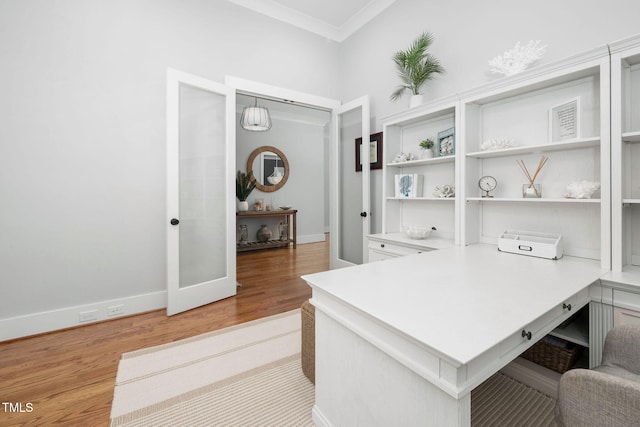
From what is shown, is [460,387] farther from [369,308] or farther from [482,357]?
[369,308]

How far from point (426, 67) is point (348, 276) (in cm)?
221

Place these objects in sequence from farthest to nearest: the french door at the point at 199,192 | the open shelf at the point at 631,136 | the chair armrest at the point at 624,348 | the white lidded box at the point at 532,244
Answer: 1. the french door at the point at 199,192
2. the white lidded box at the point at 532,244
3. the open shelf at the point at 631,136
4. the chair armrest at the point at 624,348

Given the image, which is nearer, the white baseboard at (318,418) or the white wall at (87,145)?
the white baseboard at (318,418)

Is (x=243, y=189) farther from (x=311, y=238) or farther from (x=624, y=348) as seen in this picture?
(x=624, y=348)

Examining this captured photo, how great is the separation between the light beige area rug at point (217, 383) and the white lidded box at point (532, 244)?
1.57 m

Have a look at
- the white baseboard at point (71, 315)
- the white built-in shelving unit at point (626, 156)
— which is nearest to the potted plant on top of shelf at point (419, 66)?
the white built-in shelving unit at point (626, 156)

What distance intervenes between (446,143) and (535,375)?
1.74 m

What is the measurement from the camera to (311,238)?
6867 millimetres

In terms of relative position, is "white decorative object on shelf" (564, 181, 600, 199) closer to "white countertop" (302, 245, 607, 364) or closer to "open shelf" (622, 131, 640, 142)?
"open shelf" (622, 131, 640, 142)

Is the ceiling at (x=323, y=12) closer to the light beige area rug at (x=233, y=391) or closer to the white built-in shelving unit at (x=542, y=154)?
the white built-in shelving unit at (x=542, y=154)

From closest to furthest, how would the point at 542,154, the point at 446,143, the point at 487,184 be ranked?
1. the point at 542,154
2. the point at 487,184
3. the point at 446,143

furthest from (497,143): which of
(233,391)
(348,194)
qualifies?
(233,391)

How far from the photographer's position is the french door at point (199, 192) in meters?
2.64

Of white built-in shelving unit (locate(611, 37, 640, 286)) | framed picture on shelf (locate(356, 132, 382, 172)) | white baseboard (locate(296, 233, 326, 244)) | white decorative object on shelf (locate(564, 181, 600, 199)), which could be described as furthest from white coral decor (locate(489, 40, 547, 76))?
white baseboard (locate(296, 233, 326, 244))
